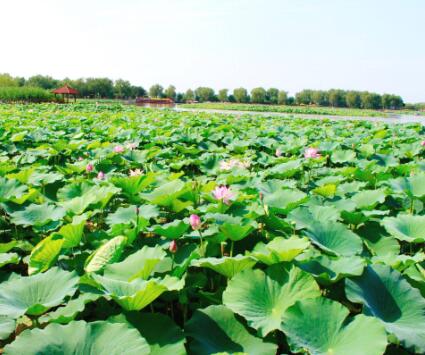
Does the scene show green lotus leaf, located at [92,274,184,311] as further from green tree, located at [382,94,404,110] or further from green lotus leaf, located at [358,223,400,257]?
green tree, located at [382,94,404,110]

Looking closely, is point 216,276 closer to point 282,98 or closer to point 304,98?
point 282,98

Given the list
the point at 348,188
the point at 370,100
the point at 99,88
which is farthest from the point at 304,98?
the point at 348,188

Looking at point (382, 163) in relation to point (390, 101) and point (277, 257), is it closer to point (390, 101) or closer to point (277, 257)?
point (277, 257)

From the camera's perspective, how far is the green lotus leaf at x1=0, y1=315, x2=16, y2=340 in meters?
1.25

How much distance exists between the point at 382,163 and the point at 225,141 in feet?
9.65

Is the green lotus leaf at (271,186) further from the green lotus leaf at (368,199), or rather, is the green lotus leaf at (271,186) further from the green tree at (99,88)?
the green tree at (99,88)

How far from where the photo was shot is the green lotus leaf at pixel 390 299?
1.30m

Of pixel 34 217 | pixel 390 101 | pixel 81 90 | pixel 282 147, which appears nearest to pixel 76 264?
pixel 34 217

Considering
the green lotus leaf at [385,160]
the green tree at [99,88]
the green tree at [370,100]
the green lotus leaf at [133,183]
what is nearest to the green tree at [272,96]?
the green tree at [370,100]

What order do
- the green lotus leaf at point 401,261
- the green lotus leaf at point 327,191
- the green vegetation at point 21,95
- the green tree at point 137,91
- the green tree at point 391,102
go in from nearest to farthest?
the green lotus leaf at point 401,261
the green lotus leaf at point 327,191
the green vegetation at point 21,95
the green tree at point 391,102
the green tree at point 137,91

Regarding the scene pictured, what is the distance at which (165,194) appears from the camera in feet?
8.55

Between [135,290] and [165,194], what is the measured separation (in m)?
1.33

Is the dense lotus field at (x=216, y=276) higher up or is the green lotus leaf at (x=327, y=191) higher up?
the green lotus leaf at (x=327, y=191)

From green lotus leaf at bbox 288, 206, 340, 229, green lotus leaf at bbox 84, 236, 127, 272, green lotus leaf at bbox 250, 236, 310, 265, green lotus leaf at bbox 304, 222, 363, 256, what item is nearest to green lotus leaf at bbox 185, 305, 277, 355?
green lotus leaf at bbox 250, 236, 310, 265
